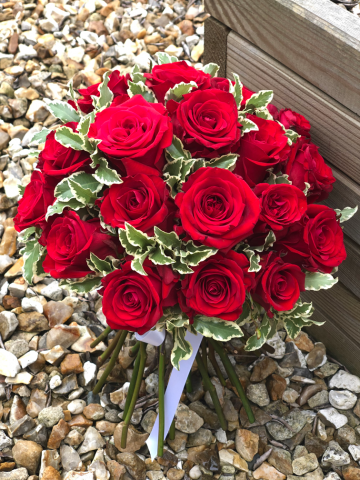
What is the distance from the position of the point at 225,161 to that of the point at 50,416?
86 cm

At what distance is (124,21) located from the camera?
2.33 m

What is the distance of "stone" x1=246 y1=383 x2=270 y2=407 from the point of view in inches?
54.6

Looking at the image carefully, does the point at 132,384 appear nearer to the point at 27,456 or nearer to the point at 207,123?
the point at 27,456

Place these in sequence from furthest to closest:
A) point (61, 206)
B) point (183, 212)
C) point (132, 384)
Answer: point (132, 384)
point (61, 206)
point (183, 212)

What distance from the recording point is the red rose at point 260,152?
91cm

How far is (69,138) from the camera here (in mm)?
901

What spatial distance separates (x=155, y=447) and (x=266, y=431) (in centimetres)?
33

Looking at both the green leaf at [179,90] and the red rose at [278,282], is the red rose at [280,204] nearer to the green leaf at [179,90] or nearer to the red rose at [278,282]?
the red rose at [278,282]

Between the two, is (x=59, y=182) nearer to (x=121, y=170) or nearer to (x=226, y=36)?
(x=121, y=170)

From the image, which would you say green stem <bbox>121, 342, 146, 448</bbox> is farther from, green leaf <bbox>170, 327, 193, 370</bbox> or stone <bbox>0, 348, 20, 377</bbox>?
stone <bbox>0, 348, 20, 377</bbox>

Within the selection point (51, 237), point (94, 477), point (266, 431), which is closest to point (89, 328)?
point (94, 477)

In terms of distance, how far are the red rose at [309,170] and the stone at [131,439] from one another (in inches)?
29.7

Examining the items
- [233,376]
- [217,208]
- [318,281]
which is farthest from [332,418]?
[217,208]

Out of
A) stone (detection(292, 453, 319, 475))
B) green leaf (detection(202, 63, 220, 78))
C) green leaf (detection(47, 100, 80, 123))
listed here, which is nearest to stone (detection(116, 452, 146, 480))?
stone (detection(292, 453, 319, 475))
